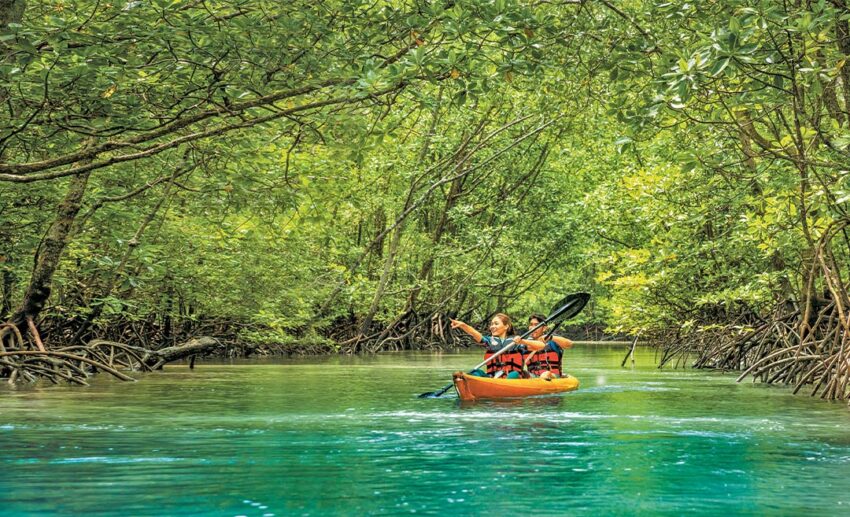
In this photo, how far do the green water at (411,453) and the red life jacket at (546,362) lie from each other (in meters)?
0.83

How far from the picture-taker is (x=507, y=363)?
15.2 m

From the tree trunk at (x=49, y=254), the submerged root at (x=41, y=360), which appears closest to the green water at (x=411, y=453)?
the submerged root at (x=41, y=360)

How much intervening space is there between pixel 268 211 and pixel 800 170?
655 centimetres

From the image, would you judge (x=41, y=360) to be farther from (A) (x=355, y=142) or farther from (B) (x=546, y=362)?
(B) (x=546, y=362)

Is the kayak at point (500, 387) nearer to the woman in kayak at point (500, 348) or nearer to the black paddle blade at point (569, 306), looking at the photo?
the woman in kayak at point (500, 348)

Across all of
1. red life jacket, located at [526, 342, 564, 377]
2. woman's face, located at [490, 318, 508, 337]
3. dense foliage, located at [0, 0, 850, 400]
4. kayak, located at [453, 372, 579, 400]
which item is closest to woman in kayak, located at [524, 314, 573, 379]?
red life jacket, located at [526, 342, 564, 377]

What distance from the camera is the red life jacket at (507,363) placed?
15.0 metres

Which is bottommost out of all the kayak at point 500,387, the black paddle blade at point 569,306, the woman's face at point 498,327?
the kayak at point 500,387

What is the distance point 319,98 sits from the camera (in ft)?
41.3

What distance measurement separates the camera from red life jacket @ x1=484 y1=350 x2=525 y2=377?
15.0 meters

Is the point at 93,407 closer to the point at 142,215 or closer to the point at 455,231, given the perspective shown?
the point at 142,215

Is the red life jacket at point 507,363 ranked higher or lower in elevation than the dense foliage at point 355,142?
lower

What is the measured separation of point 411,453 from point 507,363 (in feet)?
22.5

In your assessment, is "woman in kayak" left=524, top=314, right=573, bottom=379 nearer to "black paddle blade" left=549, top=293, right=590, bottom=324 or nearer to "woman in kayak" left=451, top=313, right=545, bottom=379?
"black paddle blade" left=549, top=293, right=590, bottom=324
